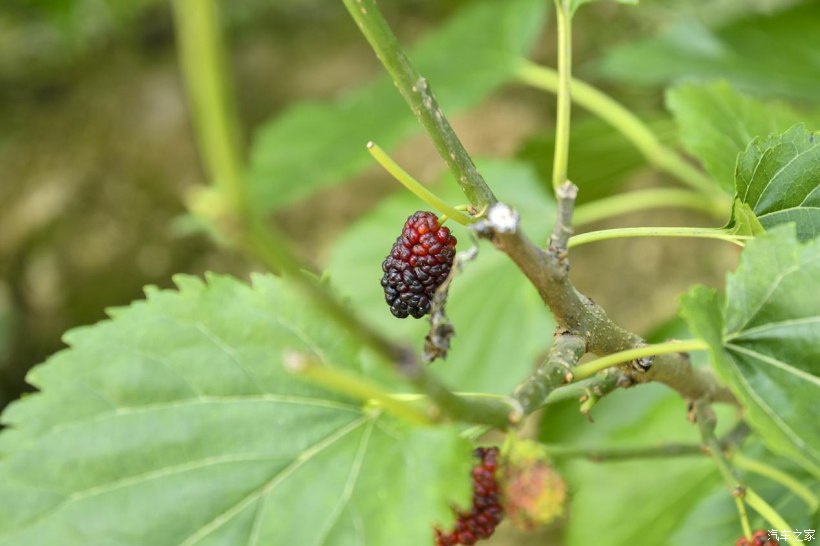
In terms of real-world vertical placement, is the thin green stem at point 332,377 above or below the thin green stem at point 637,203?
below

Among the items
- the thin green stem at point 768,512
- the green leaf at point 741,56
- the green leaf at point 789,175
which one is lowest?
the thin green stem at point 768,512

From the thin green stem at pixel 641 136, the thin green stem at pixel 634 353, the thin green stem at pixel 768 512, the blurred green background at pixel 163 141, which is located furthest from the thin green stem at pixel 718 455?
the blurred green background at pixel 163 141

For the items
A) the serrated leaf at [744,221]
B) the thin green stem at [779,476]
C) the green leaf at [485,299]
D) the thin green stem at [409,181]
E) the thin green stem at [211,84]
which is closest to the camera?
the thin green stem at [211,84]

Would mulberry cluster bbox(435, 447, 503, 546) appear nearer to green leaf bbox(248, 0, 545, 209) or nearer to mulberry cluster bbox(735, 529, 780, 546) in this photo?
mulberry cluster bbox(735, 529, 780, 546)

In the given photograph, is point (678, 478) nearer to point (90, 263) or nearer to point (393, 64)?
point (393, 64)

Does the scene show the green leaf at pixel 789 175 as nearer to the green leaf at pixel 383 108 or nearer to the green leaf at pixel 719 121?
the green leaf at pixel 719 121

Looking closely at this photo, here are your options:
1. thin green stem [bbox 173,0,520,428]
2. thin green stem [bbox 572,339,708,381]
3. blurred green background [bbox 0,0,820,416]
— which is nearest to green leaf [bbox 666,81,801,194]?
thin green stem [bbox 572,339,708,381]

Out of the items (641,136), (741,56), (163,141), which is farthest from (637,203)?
(163,141)

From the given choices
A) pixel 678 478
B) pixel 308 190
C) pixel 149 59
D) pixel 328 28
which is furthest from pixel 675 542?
pixel 149 59
